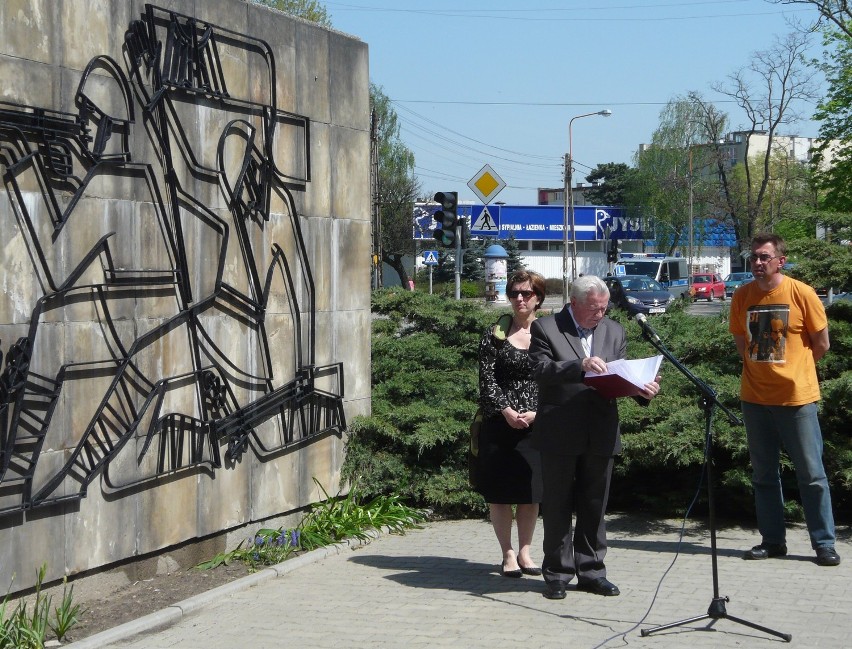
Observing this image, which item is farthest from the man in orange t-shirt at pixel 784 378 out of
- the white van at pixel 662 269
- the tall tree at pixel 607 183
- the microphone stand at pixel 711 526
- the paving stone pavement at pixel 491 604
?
the tall tree at pixel 607 183

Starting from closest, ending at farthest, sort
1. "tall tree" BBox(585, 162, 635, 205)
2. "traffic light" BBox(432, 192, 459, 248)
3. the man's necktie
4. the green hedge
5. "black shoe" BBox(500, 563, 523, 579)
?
the man's necktie
"black shoe" BBox(500, 563, 523, 579)
the green hedge
"traffic light" BBox(432, 192, 459, 248)
"tall tree" BBox(585, 162, 635, 205)

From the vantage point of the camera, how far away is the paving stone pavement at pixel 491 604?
17.9 feet

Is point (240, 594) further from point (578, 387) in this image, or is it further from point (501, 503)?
point (578, 387)

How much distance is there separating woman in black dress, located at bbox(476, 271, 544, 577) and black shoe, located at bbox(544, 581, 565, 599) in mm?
563

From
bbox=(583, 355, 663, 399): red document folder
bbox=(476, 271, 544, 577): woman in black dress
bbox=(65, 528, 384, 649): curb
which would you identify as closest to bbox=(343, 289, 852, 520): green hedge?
bbox=(65, 528, 384, 649): curb

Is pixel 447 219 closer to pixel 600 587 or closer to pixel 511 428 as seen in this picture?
pixel 511 428

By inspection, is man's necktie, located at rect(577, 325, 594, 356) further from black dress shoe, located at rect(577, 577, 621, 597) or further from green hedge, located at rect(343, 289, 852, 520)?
green hedge, located at rect(343, 289, 852, 520)

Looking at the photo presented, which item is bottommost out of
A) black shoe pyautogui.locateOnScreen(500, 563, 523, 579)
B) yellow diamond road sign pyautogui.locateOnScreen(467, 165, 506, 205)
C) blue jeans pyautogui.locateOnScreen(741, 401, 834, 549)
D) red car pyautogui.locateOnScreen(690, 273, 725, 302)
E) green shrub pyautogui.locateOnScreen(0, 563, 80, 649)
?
red car pyautogui.locateOnScreen(690, 273, 725, 302)

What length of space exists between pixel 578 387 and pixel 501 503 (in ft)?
3.31

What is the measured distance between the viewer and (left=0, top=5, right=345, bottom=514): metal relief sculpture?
563cm

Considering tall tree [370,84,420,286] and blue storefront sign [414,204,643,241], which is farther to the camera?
blue storefront sign [414,204,643,241]

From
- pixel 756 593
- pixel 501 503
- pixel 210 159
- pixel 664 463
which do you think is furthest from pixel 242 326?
pixel 756 593

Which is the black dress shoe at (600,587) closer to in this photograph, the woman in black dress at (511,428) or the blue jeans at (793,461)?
the woman in black dress at (511,428)

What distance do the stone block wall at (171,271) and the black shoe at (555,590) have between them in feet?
7.31
